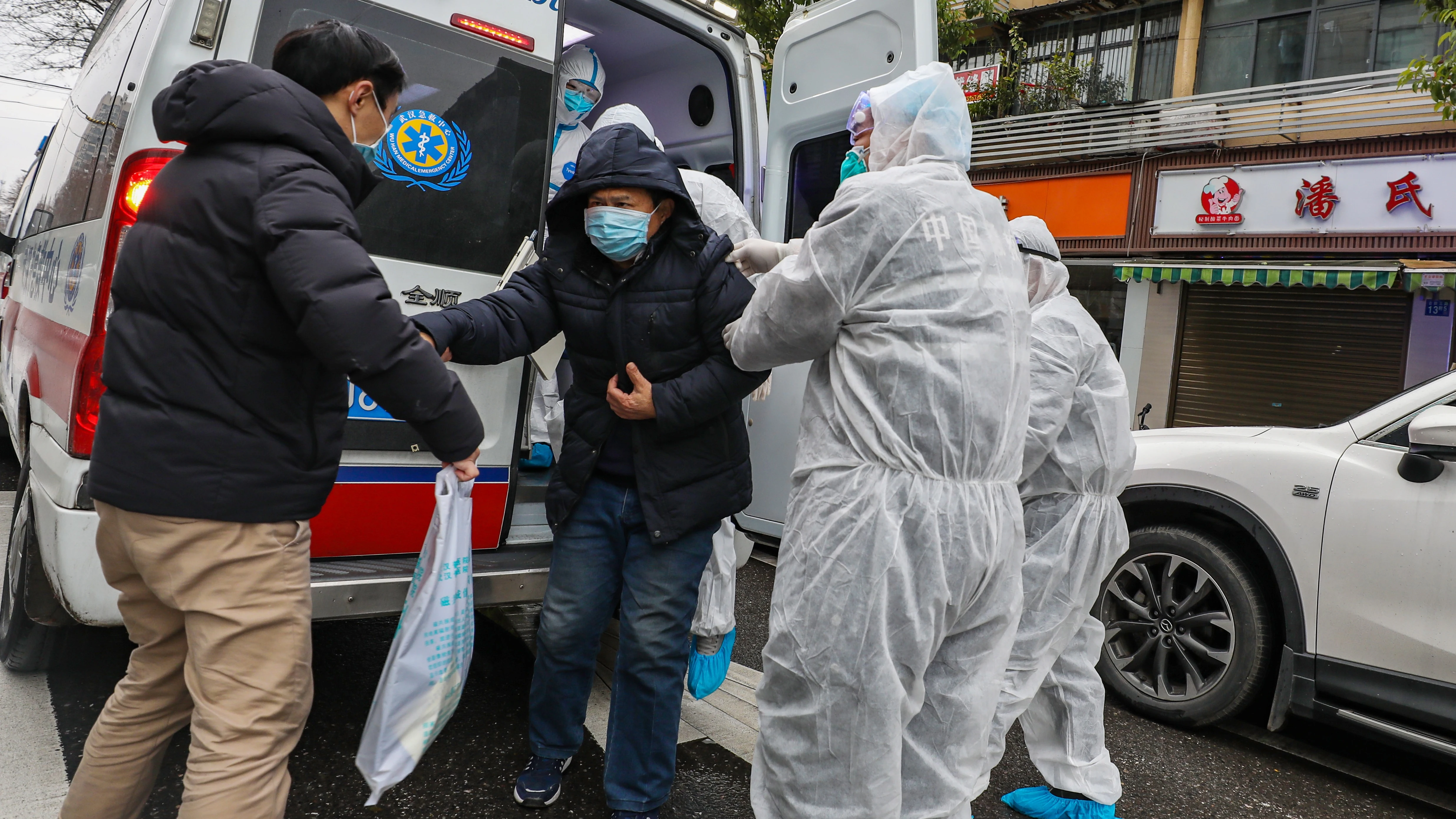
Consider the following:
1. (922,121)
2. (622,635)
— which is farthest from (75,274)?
(922,121)

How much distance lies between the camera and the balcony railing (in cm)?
1105

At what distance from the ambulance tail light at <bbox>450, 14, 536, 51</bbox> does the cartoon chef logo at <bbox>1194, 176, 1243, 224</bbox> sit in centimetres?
1172

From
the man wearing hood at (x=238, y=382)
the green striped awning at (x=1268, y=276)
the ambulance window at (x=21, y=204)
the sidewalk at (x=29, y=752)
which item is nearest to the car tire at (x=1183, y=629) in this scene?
the man wearing hood at (x=238, y=382)

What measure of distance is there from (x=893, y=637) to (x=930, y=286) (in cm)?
73

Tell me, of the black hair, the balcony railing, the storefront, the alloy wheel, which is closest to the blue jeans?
the black hair

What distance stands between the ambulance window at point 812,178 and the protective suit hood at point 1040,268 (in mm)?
1453

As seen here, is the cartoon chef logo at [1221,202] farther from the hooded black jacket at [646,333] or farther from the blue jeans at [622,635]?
the blue jeans at [622,635]

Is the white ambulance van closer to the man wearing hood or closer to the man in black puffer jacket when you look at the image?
the man in black puffer jacket

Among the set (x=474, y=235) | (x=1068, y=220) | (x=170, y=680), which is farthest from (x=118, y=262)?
(x=1068, y=220)

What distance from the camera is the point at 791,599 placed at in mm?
2031

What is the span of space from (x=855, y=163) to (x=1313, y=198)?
37.4 ft

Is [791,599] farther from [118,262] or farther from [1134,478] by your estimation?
[1134,478]

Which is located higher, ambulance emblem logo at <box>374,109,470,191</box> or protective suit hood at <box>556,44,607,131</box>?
protective suit hood at <box>556,44,607,131</box>

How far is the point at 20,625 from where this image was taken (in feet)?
9.93
